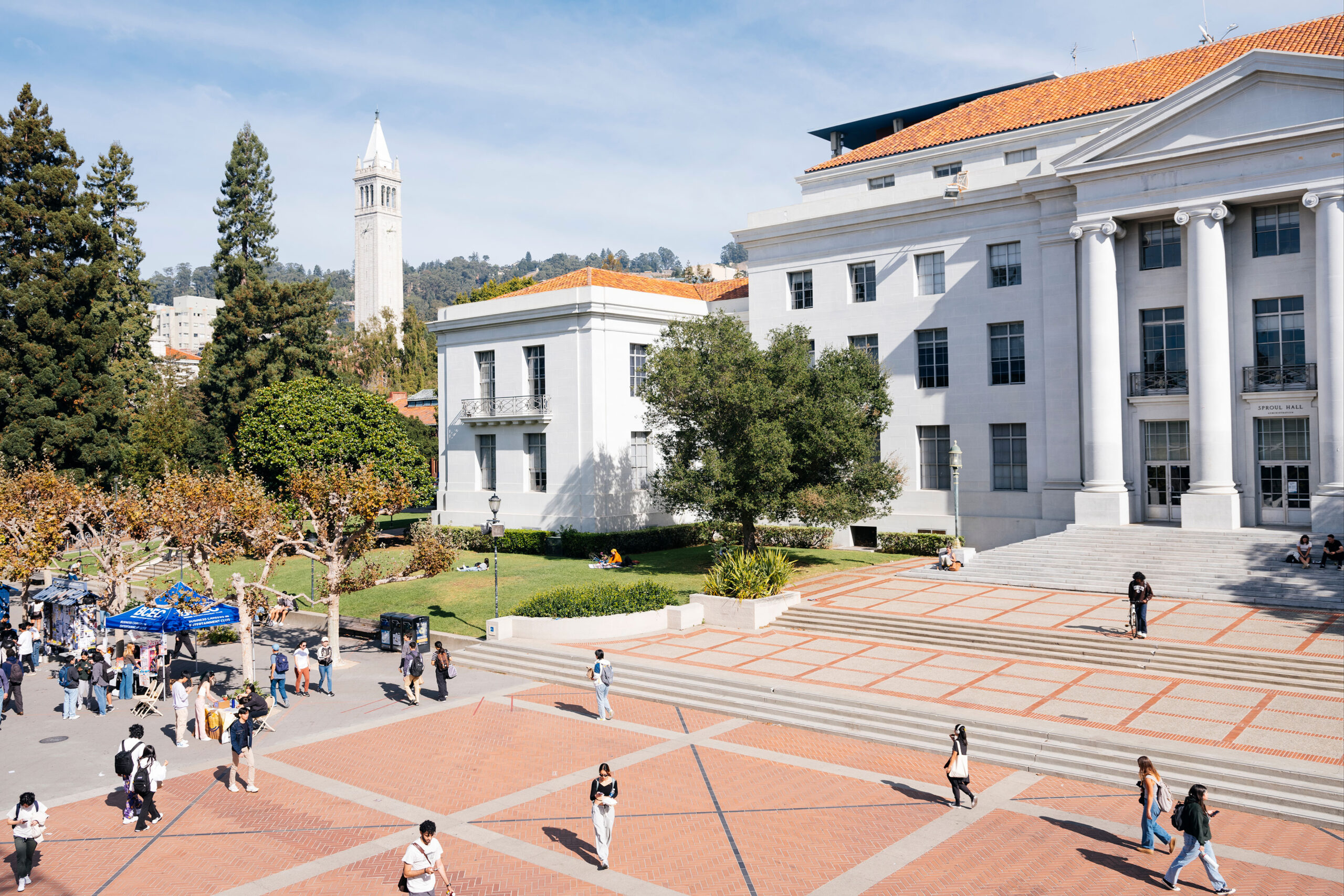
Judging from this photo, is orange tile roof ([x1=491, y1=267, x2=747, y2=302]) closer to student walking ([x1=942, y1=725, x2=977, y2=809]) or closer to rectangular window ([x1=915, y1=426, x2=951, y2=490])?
rectangular window ([x1=915, y1=426, x2=951, y2=490])

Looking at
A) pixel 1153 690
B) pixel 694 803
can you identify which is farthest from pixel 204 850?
pixel 1153 690

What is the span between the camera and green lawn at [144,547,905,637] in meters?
32.3

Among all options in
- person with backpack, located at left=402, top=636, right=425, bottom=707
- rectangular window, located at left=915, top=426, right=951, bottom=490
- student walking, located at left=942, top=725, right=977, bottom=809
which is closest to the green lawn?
rectangular window, located at left=915, top=426, right=951, bottom=490

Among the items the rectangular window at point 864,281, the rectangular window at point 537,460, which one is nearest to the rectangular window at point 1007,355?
the rectangular window at point 864,281

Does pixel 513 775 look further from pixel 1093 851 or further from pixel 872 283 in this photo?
pixel 872 283

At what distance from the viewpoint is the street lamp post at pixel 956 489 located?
34.6 m

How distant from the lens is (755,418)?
3294 cm

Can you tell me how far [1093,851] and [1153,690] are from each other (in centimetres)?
833

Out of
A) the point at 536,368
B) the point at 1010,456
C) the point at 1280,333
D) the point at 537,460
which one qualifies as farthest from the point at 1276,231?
the point at 537,460

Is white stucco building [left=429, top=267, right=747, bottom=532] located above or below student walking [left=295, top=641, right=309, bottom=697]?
above

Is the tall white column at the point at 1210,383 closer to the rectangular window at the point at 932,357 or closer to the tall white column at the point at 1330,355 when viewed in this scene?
the tall white column at the point at 1330,355

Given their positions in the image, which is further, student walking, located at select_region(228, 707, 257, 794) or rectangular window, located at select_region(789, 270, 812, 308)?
rectangular window, located at select_region(789, 270, 812, 308)

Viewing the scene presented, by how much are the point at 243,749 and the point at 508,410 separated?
1213 inches

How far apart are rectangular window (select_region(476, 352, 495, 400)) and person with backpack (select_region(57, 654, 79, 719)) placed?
90.6ft
